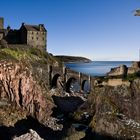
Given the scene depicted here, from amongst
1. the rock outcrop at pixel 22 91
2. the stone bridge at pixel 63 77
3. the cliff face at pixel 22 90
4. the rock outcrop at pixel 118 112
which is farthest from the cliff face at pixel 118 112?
the stone bridge at pixel 63 77

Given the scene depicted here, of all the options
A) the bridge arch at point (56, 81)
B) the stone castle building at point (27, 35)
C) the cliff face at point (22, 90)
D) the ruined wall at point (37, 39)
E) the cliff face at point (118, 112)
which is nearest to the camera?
the cliff face at point (118, 112)

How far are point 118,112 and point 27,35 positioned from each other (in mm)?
87768

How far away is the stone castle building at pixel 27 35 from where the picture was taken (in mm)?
133625

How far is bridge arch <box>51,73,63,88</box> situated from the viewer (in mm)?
118625

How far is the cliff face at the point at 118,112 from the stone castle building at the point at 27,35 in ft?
261

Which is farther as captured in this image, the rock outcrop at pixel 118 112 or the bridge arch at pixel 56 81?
the bridge arch at pixel 56 81

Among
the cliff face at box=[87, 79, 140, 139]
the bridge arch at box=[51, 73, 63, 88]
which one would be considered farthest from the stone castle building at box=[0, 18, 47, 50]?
the cliff face at box=[87, 79, 140, 139]

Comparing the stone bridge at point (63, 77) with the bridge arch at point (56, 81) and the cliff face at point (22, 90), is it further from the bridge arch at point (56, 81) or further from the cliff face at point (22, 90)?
the cliff face at point (22, 90)

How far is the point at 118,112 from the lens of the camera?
50.0 meters

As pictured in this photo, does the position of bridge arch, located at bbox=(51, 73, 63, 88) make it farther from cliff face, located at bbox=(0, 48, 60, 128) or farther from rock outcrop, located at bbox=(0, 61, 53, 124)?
rock outcrop, located at bbox=(0, 61, 53, 124)

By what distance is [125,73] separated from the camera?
5825cm

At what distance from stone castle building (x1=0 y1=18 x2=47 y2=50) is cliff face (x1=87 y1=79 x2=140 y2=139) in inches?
3134

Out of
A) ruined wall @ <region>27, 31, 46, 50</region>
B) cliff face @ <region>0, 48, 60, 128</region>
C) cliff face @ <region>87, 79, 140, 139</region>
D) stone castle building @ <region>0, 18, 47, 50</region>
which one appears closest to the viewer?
cliff face @ <region>87, 79, 140, 139</region>

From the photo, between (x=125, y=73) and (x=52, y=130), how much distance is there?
87.1ft
